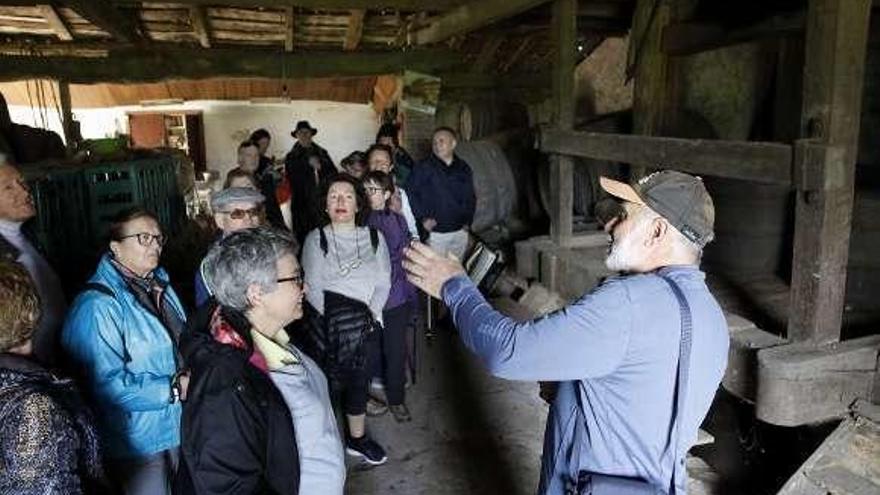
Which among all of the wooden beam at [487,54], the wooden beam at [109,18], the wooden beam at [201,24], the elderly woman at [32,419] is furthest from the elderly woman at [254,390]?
the wooden beam at [487,54]

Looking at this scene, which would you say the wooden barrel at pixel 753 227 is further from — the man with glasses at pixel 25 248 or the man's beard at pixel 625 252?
the man with glasses at pixel 25 248

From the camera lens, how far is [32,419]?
173cm

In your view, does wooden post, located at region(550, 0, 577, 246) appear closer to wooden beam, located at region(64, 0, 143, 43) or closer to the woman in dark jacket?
the woman in dark jacket

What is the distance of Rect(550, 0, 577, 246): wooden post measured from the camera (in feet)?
17.0

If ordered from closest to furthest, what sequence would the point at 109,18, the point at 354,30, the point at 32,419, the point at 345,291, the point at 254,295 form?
1. the point at 32,419
2. the point at 254,295
3. the point at 345,291
4. the point at 109,18
5. the point at 354,30

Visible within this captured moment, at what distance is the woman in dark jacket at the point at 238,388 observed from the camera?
177 centimetres

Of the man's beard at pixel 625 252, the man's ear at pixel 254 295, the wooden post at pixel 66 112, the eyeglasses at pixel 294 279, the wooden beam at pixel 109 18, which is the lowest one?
the man's ear at pixel 254 295

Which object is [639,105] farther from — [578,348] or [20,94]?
[20,94]

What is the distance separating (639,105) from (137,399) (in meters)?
4.63

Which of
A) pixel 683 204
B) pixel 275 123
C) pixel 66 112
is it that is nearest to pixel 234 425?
pixel 683 204

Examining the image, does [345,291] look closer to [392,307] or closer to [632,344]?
[392,307]

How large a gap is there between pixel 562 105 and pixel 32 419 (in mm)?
4536

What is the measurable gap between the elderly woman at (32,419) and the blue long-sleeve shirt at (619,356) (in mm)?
1115

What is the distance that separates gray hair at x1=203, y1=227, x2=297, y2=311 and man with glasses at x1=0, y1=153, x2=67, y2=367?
1.30 m
